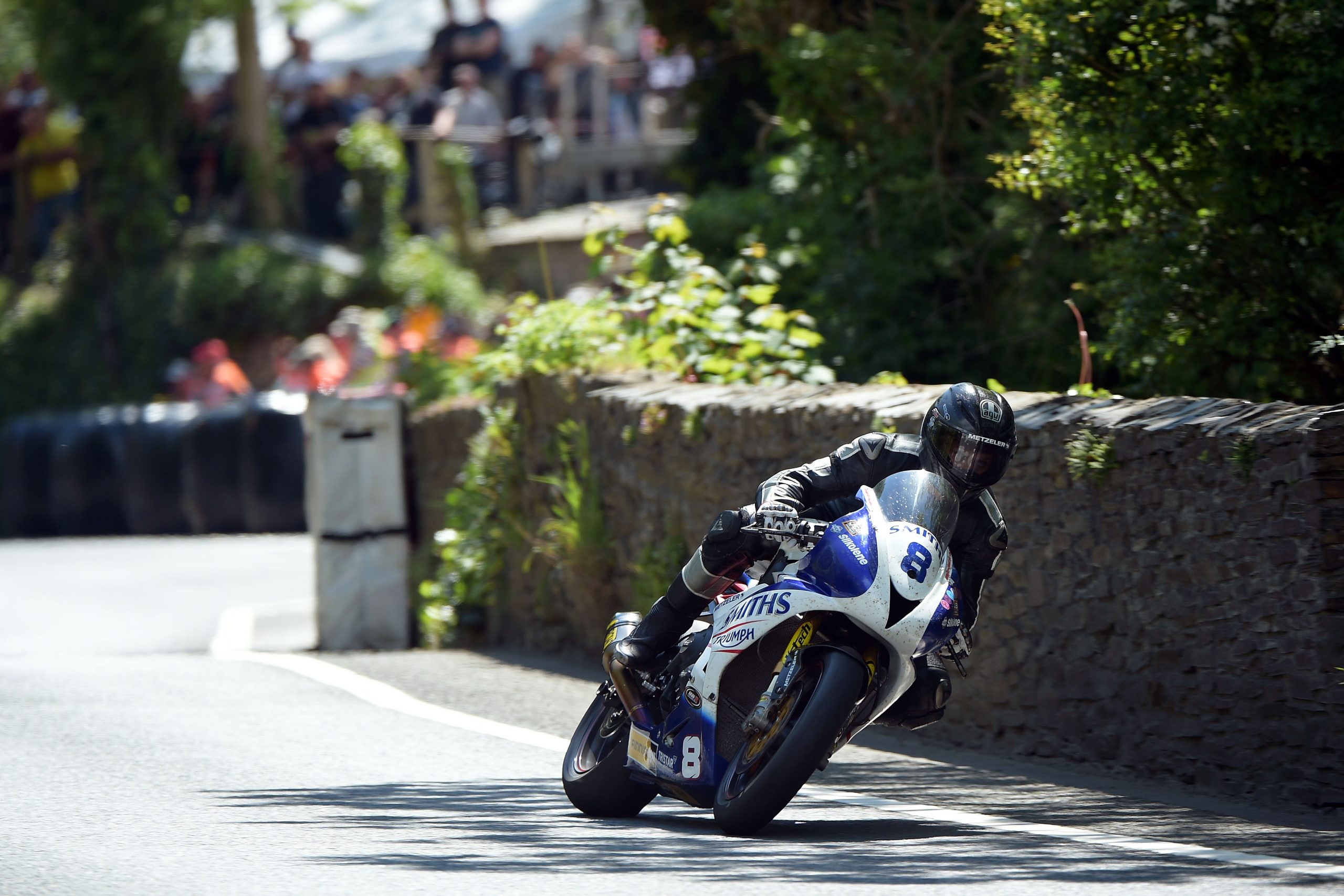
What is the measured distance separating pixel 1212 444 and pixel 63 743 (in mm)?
4726

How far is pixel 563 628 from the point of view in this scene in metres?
12.1

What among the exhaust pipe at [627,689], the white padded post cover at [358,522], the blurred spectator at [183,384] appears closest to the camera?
the exhaust pipe at [627,689]

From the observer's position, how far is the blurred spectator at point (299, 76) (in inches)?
962

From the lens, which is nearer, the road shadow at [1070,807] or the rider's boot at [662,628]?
the road shadow at [1070,807]

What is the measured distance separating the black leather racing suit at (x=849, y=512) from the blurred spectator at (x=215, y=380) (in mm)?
15179

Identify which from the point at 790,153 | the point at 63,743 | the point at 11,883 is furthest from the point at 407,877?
the point at 790,153

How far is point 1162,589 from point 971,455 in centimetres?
153

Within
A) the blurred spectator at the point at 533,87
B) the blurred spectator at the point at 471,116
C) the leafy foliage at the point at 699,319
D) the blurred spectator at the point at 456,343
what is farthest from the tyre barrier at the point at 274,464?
the leafy foliage at the point at 699,319

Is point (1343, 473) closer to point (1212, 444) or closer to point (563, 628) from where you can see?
point (1212, 444)

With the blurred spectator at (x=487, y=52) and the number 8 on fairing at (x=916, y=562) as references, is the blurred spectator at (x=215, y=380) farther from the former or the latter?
the number 8 on fairing at (x=916, y=562)

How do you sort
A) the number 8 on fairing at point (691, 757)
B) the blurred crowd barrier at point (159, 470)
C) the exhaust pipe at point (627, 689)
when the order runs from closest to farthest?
the number 8 on fairing at point (691, 757)
the exhaust pipe at point (627, 689)
the blurred crowd barrier at point (159, 470)

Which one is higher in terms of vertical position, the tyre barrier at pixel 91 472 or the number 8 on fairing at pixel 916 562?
the number 8 on fairing at pixel 916 562

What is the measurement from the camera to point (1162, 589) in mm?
7398

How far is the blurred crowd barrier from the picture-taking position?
20297 mm
